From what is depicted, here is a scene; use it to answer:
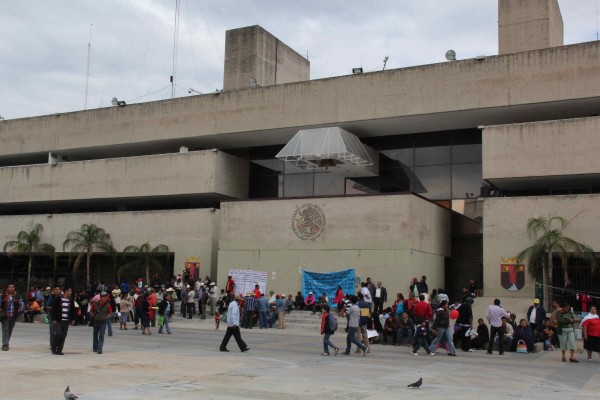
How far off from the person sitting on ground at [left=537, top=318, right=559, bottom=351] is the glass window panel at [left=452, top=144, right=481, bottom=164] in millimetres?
13966

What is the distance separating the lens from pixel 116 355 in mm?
16594

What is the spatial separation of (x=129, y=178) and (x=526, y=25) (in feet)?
78.8

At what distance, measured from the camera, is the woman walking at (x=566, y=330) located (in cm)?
1788

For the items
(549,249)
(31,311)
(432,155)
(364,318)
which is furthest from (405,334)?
(31,311)

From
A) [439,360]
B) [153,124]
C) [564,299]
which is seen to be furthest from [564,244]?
[153,124]

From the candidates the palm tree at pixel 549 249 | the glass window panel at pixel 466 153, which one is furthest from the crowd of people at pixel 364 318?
the glass window panel at pixel 466 153

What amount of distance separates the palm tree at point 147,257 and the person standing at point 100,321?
19.9m

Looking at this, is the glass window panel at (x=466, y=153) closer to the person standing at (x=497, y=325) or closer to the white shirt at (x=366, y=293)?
the white shirt at (x=366, y=293)

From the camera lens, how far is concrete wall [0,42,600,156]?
98.8ft

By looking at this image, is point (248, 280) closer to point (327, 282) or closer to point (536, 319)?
point (327, 282)

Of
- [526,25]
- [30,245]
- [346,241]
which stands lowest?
[30,245]

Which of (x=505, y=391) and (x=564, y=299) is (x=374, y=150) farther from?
(x=505, y=391)

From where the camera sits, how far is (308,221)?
31828 millimetres

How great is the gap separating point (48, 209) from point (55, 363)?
34028mm
